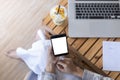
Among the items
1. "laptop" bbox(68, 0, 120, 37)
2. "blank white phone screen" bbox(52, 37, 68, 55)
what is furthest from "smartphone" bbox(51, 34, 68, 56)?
"laptop" bbox(68, 0, 120, 37)

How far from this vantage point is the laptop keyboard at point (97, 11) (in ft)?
3.71

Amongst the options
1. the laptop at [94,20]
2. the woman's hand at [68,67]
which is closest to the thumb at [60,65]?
the woman's hand at [68,67]

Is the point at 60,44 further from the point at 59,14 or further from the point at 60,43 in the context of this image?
the point at 59,14

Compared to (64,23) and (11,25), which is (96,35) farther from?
(11,25)

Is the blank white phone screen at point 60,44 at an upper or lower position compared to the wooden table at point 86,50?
upper

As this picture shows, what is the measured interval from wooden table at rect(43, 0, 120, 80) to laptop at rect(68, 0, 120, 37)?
0.03 metres

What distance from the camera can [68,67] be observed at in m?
1.09

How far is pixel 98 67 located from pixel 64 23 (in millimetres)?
240

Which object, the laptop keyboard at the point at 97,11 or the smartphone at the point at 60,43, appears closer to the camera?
the smartphone at the point at 60,43

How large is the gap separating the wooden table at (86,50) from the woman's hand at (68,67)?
36mm

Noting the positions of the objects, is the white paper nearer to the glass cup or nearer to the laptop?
the laptop

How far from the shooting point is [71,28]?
1126 millimetres

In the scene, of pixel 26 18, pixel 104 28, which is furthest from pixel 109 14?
pixel 26 18

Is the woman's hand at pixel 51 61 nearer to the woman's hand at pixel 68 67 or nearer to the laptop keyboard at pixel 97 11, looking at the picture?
the woman's hand at pixel 68 67
